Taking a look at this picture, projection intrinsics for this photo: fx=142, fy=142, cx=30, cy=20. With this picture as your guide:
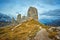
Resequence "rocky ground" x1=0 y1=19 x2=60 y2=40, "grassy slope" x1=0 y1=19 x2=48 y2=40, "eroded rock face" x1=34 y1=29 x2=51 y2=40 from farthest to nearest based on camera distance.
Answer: "grassy slope" x1=0 y1=19 x2=48 y2=40
"rocky ground" x1=0 y1=19 x2=60 y2=40
"eroded rock face" x1=34 y1=29 x2=51 y2=40

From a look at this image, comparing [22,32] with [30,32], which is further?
[22,32]

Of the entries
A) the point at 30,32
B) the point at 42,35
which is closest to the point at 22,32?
the point at 30,32

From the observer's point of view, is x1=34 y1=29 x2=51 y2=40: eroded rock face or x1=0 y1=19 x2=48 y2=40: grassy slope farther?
x1=0 y1=19 x2=48 y2=40: grassy slope

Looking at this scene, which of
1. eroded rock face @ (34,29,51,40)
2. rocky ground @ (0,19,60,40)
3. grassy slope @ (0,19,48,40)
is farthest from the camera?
grassy slope @ (0,19,48,40)

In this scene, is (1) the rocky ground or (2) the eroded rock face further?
(1) the rocky ground

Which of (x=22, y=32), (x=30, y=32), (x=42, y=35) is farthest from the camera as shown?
(x=22, y=32)

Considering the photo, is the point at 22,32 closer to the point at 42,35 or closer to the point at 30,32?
the point at 30,32

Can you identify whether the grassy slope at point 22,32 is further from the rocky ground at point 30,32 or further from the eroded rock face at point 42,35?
the eroded rock face at point 42,35

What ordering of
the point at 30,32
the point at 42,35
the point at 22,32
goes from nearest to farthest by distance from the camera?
the point at 42,35 → the point at 30,32 → the point at 22,32

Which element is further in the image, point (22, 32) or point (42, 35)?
point (22, 32)

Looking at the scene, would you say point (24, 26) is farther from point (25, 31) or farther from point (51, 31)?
point (51, 31)

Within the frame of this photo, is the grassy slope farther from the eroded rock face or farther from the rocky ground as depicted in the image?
the eroded rock face

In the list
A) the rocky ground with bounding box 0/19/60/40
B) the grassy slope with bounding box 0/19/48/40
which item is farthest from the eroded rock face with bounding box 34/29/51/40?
the grassy slope with bounding box 0/19/48/40

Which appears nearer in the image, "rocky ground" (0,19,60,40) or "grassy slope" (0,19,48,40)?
"rocky ground" (0,19,60,40)
